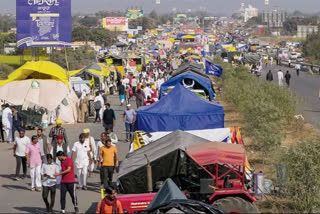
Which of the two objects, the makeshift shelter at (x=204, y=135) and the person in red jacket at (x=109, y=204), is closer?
the person in red jacket at (x=109, y=204)

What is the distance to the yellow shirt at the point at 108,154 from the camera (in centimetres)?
1387

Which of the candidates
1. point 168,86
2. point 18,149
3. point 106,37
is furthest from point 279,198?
point 106,37

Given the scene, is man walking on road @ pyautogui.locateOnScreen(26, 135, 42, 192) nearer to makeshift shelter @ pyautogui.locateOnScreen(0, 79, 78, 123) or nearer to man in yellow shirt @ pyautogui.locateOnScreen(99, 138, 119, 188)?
man in yellow shirt @ pyautogui.locateOnScreen(99, 138, 119, 188)

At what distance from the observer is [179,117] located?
1892 centimetres

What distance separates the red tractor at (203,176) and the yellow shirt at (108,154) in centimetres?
108

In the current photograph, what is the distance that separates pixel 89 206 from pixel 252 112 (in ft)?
27.2

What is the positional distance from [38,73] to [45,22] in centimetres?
440

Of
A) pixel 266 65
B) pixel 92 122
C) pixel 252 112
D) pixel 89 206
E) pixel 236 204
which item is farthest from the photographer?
pixel 266 65

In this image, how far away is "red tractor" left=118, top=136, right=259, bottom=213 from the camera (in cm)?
1065

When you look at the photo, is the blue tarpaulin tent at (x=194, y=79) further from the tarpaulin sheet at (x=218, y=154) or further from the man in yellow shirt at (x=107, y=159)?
the tarpaulin sheet at (x=218, y=154)

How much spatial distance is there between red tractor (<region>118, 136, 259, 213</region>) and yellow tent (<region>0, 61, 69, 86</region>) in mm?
14422

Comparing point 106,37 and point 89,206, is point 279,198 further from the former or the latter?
point 106,37

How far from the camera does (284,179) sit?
12539mm

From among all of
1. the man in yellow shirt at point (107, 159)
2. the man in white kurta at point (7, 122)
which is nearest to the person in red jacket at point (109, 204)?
the man in yellow shirt at point (107, 159)
